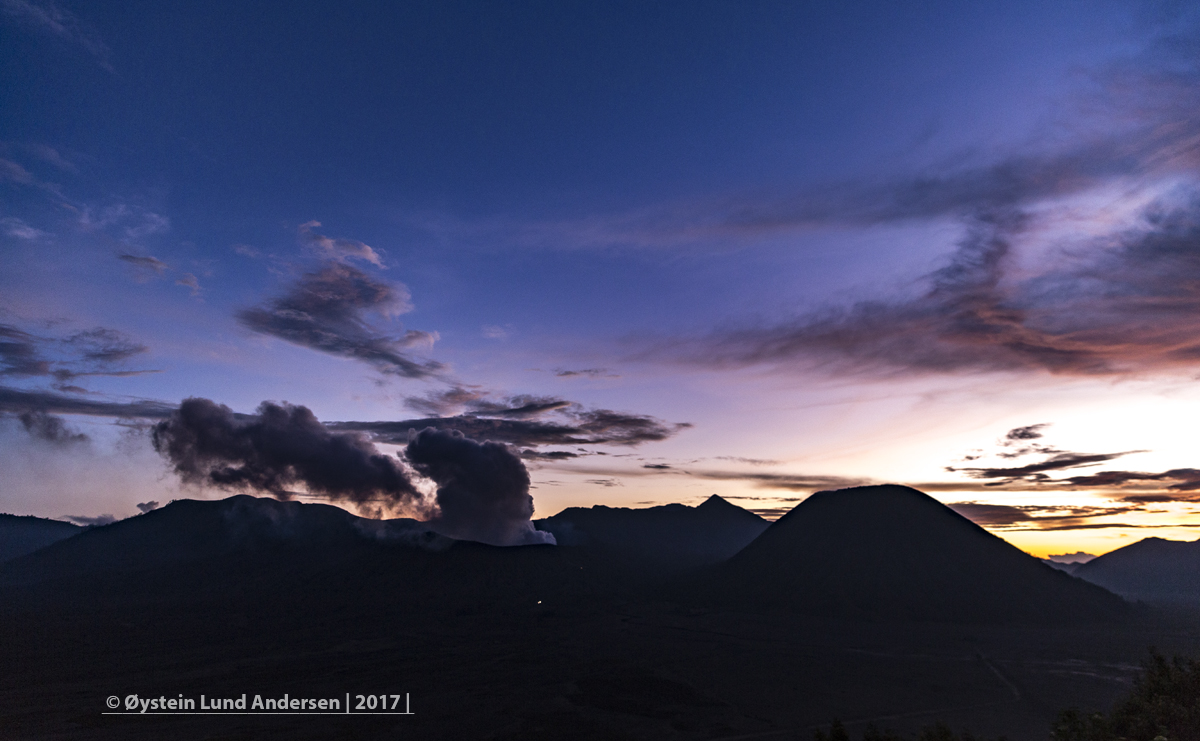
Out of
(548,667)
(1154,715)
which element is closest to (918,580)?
(548,667)

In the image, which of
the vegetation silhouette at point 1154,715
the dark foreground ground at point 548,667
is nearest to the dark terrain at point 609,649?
the dark foreground ground at point 548,667

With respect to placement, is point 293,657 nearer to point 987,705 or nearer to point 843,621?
point 987,705

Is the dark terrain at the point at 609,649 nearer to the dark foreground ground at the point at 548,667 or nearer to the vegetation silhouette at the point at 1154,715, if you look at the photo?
the dark foreground ground at the point at 548,667

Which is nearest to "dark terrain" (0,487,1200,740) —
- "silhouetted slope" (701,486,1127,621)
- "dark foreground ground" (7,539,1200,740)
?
"dark foreground ground" (7,539,1200,740)

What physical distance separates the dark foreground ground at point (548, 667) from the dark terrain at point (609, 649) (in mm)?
551

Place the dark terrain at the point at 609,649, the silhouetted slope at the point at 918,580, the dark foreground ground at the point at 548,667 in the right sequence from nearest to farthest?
the dark foreground ground at the point at 548,667, the dark terrain at the point at 609,649, the silhouetted slope at the point at 918,580

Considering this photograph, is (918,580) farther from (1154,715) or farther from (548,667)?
(1154,715)

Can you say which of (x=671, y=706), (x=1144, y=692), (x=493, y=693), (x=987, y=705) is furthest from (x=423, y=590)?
(x=1144, y=692)

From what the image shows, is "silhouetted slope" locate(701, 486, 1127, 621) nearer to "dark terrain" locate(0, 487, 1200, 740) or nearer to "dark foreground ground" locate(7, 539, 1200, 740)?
"dark terrain" locate(0, 487, 1200, 740)

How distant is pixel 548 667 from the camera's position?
93.8 meters

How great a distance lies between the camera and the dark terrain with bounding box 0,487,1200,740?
6775 cm

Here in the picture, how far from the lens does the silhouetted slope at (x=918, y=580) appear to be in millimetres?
152250

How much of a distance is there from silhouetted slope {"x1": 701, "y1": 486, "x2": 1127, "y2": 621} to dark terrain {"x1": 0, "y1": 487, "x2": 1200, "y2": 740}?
2.53ft

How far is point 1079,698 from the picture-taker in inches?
3034
